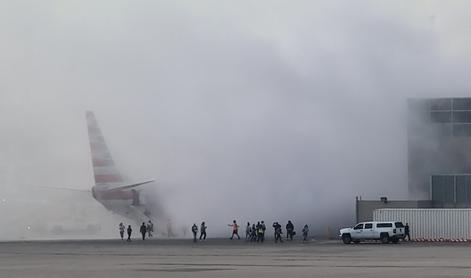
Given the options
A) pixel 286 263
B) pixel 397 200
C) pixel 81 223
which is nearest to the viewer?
pixel 286 263

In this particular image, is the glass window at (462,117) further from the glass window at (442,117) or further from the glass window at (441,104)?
the glass window at (441,104)

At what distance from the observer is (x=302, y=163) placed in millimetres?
83375

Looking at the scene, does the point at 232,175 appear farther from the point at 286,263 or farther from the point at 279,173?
the point at 286,263

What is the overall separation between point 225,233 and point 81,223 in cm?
1784

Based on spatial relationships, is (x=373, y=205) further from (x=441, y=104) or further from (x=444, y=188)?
(x=441, y=104)

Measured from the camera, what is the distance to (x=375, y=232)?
2625 inches

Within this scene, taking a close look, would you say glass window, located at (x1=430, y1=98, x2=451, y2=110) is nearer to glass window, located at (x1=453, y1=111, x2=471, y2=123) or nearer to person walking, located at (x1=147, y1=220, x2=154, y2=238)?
glass window, located at (x1=453, y1=111, x2=471, y2=123)

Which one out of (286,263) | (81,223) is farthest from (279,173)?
(286,263)

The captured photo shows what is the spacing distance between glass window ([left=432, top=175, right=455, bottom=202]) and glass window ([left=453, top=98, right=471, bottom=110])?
1045 cm

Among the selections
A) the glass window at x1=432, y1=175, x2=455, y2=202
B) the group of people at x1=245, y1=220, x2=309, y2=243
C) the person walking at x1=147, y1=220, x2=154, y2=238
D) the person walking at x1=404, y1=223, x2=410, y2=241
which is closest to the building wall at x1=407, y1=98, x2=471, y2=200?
the glass window at x1=432, y1=175, x2=455, y2=202

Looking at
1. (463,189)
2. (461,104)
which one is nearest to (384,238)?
(463,189)

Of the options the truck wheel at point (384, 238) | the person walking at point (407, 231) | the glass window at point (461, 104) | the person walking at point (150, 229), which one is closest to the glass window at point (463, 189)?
the person walking at point (407, 231)

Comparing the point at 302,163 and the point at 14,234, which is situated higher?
the point at 302,163

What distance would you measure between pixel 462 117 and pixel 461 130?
1.22 metres
